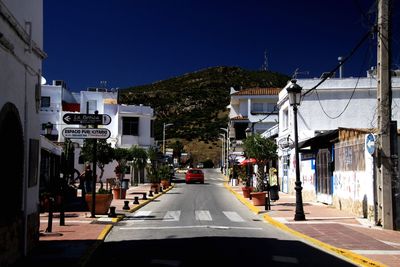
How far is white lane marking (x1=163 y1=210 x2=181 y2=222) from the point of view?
19.2 meters

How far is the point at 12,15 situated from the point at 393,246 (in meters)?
9.47

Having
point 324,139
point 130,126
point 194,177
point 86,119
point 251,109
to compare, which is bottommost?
point 194,177

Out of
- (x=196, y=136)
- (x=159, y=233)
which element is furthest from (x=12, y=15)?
(x=196, y=136)

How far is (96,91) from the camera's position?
203ft

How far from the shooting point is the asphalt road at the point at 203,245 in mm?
10461

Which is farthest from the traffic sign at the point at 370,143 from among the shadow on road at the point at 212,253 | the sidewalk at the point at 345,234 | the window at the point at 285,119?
the window at the point at 285,119

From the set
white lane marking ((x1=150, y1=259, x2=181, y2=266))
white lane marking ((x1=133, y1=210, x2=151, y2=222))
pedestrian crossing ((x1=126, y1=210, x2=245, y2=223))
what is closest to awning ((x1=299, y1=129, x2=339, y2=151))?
pedestrian crossing ((x1=126, y1=210, x2=245, y2=223))

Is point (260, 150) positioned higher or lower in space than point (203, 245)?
higher

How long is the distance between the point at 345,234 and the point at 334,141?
9.25 metres

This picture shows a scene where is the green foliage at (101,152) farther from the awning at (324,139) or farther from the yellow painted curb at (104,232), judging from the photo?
the yellow painted curb at (104,232)

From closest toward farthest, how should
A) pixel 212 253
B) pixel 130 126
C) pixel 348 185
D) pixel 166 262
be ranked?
1. pixel 166 262
2. pixel 212 253
3. pixel 348 185
4. pixel 130 126

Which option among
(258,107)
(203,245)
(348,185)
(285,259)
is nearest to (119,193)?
(348,185)

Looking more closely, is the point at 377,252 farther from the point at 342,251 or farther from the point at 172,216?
the point at 172,216

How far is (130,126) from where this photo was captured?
5619 centimetres
